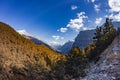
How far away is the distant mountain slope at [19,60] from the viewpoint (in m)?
87.4

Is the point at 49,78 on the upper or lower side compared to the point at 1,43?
lower

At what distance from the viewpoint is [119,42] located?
73.8 meters

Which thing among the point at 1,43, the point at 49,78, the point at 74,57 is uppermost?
the point at 1,43

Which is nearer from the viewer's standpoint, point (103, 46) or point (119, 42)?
point (119, 42)

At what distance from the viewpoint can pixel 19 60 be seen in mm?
112812

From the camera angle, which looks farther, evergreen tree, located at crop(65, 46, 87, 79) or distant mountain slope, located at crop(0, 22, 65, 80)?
distant mountain slope, located at crop(0, 22, 65, 80)

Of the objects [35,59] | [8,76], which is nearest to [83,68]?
[8,76]

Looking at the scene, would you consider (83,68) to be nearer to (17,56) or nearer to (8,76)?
(8,76)

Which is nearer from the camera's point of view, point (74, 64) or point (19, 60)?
point (74, 64)

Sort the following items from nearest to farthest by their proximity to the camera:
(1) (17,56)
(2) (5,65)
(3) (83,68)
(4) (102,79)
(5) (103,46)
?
(4) (102,79) < (3) (83,68) < (5) (103,46) < (2) (5,65) < (1) (17,56)

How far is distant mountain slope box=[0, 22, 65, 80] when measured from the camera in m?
87.4

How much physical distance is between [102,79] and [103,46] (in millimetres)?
37567

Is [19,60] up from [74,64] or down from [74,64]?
up

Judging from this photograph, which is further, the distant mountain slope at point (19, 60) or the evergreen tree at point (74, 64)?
the distant mountain slope at point (19, 60)
